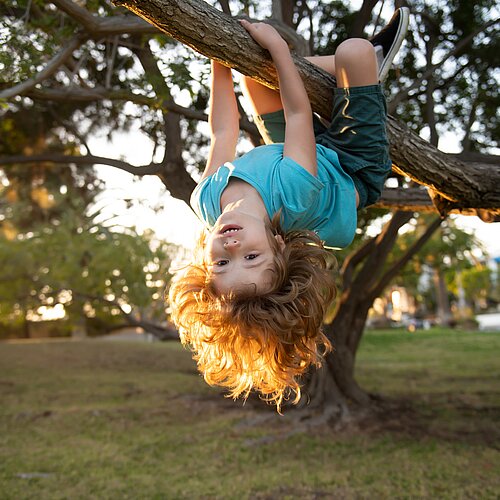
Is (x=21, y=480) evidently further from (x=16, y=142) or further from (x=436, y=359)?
(x=436, y=359)

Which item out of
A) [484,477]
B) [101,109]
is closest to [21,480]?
[484,477]

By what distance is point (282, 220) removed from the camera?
256cm

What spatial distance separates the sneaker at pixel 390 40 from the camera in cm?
288

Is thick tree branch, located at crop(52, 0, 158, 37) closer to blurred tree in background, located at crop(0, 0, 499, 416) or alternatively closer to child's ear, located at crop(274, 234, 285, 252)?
blurred tree in background, located at crop(0, 0, 499, 416)

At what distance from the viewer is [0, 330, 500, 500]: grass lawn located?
18.3ft

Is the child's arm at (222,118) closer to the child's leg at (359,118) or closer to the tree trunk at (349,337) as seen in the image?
the child's leg at (359,118)

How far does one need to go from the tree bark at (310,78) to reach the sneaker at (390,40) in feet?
0.83

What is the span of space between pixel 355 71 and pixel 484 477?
4518 mm

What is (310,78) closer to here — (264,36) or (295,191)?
(264,36)

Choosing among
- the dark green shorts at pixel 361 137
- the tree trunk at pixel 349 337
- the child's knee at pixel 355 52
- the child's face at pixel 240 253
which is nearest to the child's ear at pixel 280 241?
the child's face at pixel 240 253

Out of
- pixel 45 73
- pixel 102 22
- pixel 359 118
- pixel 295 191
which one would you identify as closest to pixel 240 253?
pixel 295 191

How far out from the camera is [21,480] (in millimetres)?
5816

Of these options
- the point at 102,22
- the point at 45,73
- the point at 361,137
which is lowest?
the point at 361,137

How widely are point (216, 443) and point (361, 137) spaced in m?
5.25
